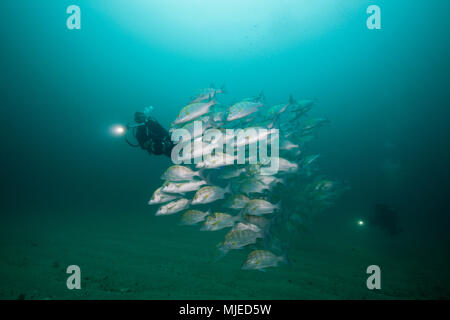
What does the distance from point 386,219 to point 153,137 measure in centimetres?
1533

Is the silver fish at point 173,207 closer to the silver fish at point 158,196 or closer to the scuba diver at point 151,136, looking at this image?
the silver fish at point 158,196

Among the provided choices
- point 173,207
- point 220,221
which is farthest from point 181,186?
point 220,221

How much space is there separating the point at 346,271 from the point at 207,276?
4.93 metres

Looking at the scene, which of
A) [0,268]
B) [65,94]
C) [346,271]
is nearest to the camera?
[0,268]

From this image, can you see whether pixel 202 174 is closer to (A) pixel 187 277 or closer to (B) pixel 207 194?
(B) pixel 207 194

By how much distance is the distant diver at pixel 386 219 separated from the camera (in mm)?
12977

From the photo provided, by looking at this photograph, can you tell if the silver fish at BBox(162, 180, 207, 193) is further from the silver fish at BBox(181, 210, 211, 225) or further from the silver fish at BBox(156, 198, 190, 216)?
the silver fish at BBox(181, 210, 211, 225)

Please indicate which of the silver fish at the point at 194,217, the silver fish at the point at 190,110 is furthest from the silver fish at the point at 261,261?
the silver fish at the point at 190,110

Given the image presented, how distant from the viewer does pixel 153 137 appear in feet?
18.2

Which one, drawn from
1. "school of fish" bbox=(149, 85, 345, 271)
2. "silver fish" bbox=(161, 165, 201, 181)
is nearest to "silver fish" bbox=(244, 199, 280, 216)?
"school of fish" bbox=(149, 85, 345, 271)

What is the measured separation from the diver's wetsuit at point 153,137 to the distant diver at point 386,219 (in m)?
14.5

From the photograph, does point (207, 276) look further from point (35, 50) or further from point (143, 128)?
point (35, 50)

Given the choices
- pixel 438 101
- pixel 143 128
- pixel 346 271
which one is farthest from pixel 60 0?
pixel 438 101
